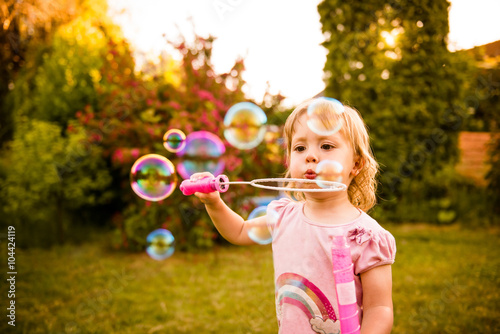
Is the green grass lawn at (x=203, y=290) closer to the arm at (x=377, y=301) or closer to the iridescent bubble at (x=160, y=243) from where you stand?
the iridescent bubble at (x=160, y=243)

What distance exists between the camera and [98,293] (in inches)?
162

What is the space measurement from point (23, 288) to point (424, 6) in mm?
7426

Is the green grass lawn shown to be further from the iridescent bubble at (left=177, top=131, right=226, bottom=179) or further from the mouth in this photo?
the mouth

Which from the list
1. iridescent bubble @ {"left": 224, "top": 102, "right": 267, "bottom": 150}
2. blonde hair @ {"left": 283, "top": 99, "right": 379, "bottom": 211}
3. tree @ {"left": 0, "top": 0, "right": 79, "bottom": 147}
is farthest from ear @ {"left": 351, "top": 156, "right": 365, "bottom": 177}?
tree @ {"left": 0, "top": 0, "right": 79, "bottom": 147}

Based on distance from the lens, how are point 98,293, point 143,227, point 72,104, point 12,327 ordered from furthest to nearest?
1. point 72,104
2. point 143,227
3. point 98,293
4. point 12,327

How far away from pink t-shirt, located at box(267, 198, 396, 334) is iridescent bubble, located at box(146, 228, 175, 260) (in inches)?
129

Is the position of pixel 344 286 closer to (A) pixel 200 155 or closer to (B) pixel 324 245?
(B) pixel 324 245

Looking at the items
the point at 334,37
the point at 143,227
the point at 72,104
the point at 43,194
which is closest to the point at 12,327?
the point at 143,227

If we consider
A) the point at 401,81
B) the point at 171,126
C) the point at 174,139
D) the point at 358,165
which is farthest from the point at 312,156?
the point at 401,81

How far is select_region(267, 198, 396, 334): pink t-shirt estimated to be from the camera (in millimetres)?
1405

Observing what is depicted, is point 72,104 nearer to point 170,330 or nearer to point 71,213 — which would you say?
A: point 71,213

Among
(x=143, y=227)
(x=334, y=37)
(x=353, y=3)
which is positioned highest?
(x=353, y=3)

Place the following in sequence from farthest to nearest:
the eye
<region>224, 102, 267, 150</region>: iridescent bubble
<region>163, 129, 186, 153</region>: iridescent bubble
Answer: <region>224, 102, 267, 150</region>: iridescent bubble
<region>163, 129, 186, 153</region>: iridescent bubble
the eye

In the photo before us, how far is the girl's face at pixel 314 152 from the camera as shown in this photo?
152cm
